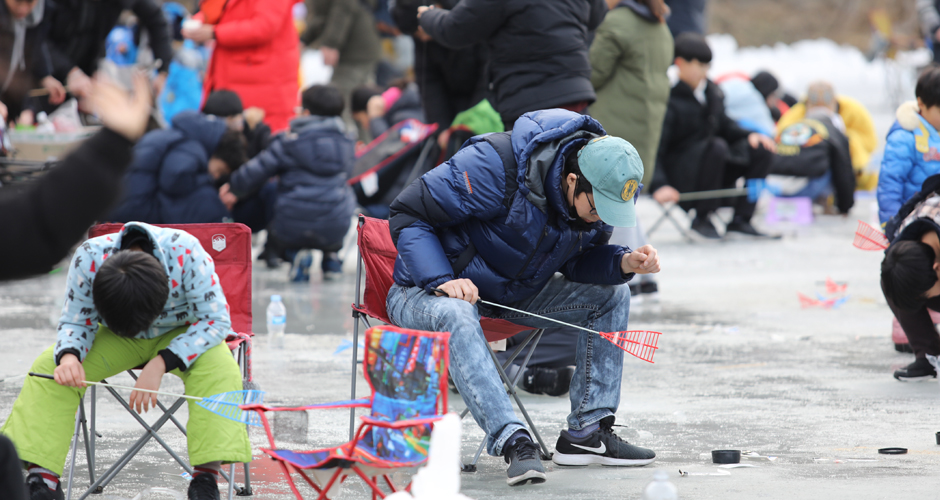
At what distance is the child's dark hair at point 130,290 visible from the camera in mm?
3189

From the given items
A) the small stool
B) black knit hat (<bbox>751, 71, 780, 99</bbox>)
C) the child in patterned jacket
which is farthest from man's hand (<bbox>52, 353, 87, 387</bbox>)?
black knit hat (<bbox>751, 71, 780, 99</bbox>)

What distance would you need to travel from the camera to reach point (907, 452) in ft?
12.5

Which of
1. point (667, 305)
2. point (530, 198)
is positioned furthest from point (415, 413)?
point (667, 305)

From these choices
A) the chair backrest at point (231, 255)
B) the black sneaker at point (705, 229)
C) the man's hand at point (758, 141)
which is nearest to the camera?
the chair backrest at point (231, 255)

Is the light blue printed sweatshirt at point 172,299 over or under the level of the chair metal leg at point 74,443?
over

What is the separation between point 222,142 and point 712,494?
17.8ft

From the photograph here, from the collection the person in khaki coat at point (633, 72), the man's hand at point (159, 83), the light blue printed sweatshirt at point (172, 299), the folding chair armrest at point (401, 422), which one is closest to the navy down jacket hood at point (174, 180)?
the man's hand at point (159, 83)

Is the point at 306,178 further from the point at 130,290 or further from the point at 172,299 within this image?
the point at 130,290

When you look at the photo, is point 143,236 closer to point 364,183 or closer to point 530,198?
point 530,198

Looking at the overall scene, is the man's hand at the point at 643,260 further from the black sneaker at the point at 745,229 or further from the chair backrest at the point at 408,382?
the black sneaker at the point at 745,229

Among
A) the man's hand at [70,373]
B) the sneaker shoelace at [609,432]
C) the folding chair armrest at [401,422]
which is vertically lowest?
the sneaker shoelace at [609,432]

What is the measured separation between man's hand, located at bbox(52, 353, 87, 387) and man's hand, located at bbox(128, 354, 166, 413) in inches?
6.2

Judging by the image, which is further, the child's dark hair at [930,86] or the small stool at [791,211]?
the small stool at [791,211]

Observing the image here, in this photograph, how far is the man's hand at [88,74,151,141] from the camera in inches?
83.4
